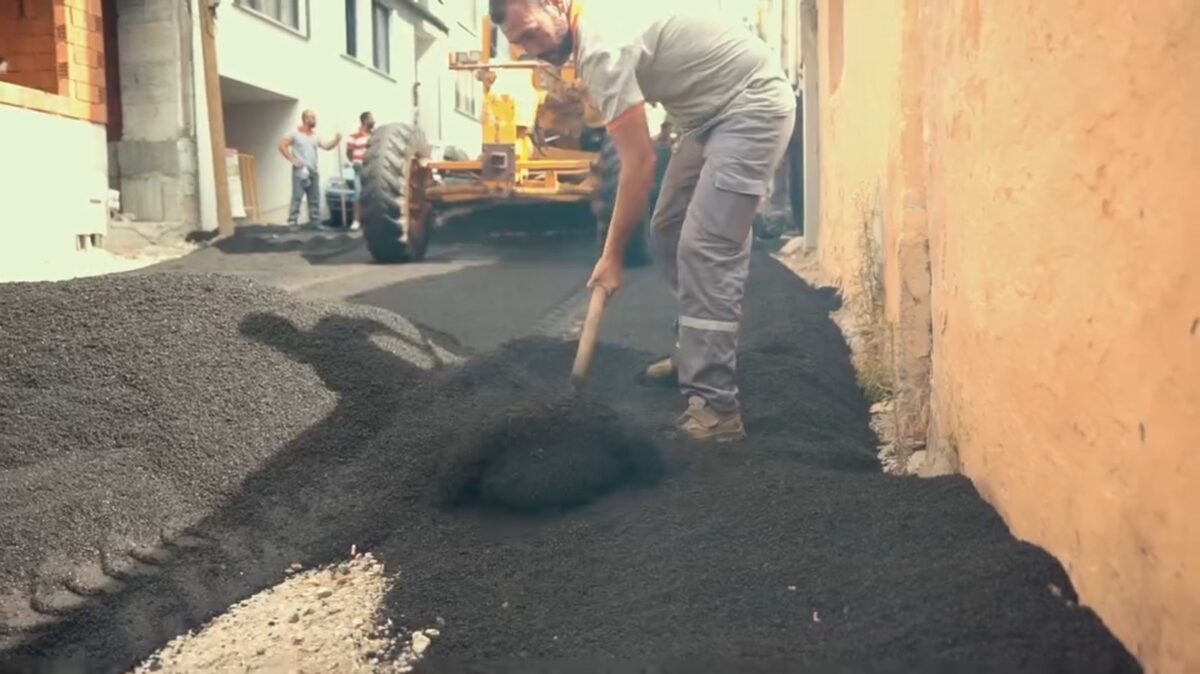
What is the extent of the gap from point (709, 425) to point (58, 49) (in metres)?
7.40

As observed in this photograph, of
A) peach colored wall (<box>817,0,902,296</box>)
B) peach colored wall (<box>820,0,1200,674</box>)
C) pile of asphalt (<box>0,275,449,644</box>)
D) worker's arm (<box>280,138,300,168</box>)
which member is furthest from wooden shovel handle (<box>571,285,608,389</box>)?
worker's arm (<box>280,138,300,168</box>)

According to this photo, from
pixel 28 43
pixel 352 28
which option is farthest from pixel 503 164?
pixel 352 28

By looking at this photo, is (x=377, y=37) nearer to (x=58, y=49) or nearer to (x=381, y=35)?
(x=381, y=35)

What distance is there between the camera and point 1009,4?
77.2 inches

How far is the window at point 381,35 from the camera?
18922 millimetres

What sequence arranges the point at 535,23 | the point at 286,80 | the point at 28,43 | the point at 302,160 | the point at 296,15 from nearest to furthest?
the point at 535,23, the point at 28,43, the point at 302,160, the point at 286,80, the point at 296,15

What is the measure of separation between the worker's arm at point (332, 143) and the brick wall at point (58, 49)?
5319 millimetres

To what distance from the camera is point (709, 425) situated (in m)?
3.08

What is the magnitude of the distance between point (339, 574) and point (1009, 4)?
1.79 metres

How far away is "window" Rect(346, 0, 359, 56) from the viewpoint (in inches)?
691

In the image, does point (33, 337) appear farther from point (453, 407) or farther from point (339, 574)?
point (339, 574)

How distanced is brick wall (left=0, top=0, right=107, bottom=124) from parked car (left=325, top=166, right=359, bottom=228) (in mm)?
4719

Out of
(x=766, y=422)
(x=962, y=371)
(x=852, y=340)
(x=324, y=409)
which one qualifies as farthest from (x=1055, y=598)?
(x=852, y=340)

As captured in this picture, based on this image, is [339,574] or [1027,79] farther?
[339,574]
